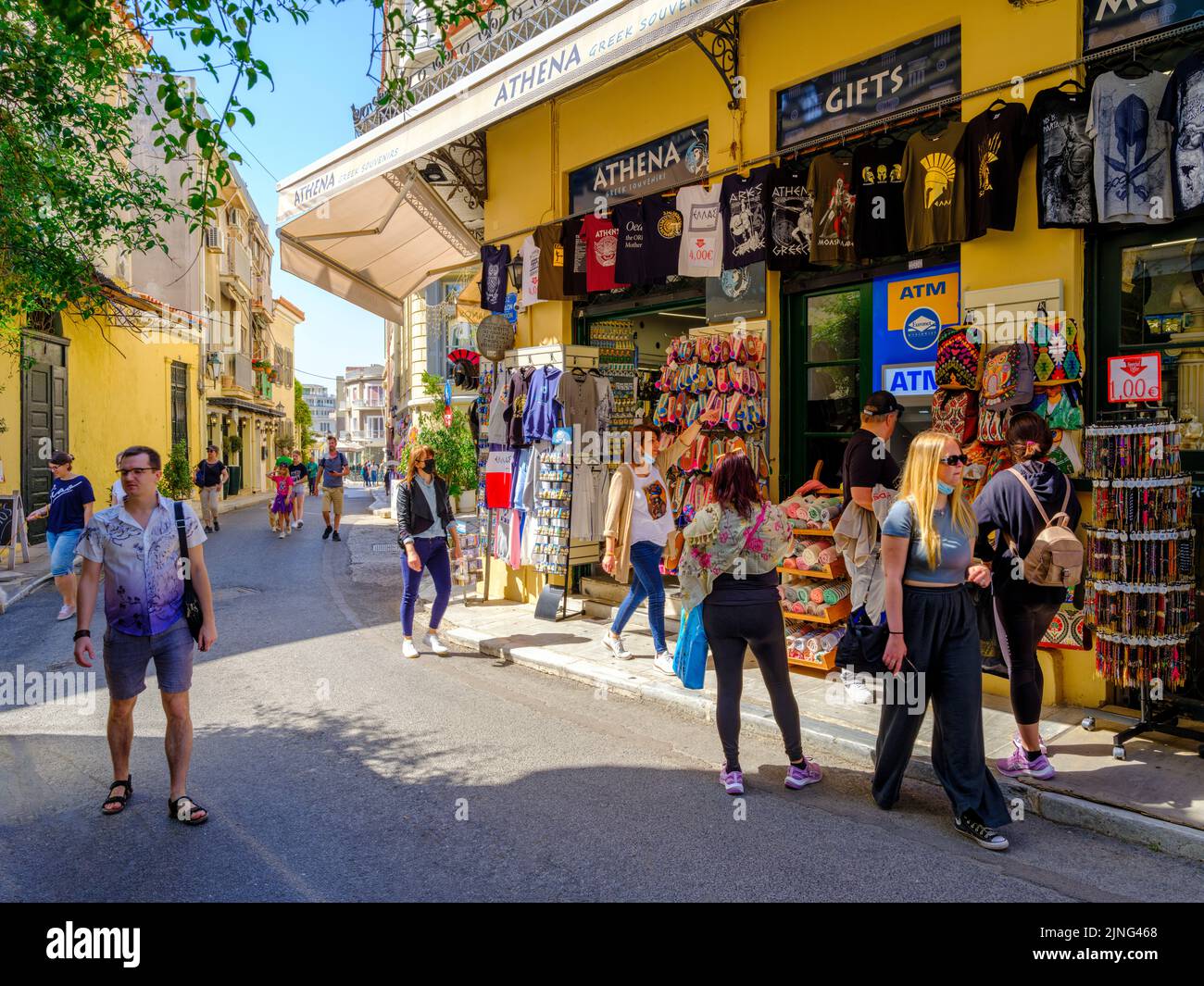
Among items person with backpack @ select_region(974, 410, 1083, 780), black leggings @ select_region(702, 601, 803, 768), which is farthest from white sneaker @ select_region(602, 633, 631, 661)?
person with backpack @ select_region(974, 410, 1083, 780)

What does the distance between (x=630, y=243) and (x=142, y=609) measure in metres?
6.07

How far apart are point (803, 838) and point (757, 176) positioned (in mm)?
5690

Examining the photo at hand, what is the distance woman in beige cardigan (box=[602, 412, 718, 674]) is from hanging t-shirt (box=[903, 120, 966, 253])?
7.46 ft

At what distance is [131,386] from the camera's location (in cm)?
2205

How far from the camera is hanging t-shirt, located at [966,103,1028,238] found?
5.76m

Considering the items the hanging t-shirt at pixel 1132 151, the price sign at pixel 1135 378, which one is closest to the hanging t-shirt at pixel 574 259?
the hanging t-shirt at pixel 1132 151

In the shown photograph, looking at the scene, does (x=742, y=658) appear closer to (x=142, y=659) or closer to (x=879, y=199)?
(x=142, y=659)

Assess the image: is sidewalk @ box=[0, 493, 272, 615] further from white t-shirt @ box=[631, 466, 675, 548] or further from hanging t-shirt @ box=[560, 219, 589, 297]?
white t-shirt @ box=[631, 466, 675, 548]

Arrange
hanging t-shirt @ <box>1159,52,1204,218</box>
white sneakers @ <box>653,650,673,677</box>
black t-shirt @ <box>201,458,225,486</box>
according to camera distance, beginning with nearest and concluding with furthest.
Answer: hanging t-shirt @ <box>1159,52,1204,218</box> → white sneakers @ <box>653,650,673,677</box> → black t-shirt @ <box>201,458,225,486</box>

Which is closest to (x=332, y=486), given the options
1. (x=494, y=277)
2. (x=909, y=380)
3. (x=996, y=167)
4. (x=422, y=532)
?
(x=494, y=277)

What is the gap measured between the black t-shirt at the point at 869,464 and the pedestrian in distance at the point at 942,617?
1.57 metres

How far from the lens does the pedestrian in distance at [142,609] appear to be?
428cm

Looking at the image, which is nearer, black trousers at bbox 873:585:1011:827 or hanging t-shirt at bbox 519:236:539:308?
black trousers at bbox 873:585:1011:827
